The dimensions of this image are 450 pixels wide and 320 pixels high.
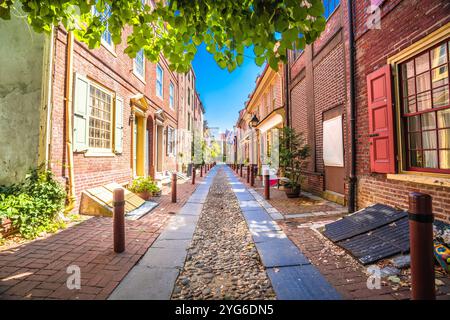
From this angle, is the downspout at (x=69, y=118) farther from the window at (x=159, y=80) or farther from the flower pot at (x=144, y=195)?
the window at (x=159, y=80)

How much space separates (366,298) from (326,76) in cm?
663

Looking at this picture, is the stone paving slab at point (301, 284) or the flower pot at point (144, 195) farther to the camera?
the flower pot at point (144, 195)

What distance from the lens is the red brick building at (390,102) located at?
3582 mm

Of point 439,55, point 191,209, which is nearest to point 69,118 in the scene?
point 191,209

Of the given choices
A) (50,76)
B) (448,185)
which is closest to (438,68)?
(448,185)

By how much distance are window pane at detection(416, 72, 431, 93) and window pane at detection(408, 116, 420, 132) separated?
48 centimetres

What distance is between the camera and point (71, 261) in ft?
9.71

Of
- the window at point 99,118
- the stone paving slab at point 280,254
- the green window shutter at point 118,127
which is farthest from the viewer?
the green window shutter at point 118,127

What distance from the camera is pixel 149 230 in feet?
14.3

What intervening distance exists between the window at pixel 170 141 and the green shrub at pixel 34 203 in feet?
30.2

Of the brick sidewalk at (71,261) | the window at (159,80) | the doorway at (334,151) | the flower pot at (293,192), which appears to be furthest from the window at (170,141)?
the brick sidewalk at (71,261)

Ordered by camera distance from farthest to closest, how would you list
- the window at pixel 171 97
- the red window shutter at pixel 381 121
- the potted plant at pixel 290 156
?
the window at pixel 171 97 < the potted plant at pixel 290 156 < the red window shutter at pixel 381 121

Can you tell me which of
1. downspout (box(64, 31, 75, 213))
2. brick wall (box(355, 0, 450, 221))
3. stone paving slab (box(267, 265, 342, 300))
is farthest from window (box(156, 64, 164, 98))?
stone paving slab (box(267, 265, 342, 300))

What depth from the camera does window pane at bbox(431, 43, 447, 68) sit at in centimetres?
345
